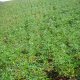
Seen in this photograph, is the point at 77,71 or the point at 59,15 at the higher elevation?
the point at 59,15

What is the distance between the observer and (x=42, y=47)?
20219 mm

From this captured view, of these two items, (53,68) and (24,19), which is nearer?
(53,68)

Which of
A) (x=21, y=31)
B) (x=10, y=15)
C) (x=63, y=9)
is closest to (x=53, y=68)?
(x=21, y=31)

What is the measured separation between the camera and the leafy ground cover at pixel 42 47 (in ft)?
52.1

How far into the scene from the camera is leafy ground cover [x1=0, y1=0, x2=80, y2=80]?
15.9 m

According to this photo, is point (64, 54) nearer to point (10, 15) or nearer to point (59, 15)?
point (59, 15)

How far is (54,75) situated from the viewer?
1574cm

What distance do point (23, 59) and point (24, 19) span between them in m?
14.6

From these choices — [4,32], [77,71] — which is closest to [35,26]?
[4,32]

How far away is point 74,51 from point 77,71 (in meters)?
3.11

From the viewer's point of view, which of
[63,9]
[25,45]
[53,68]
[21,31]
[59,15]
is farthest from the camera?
[63,9]

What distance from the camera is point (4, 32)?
2783 centimetres

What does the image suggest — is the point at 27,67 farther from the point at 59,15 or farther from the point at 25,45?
the point at 59,15

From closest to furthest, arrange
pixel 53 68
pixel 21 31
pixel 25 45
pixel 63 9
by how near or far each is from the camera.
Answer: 1. pixel 53 68
2. pixel 25 45
3. pixel 21 31
4. pixel 63 9
